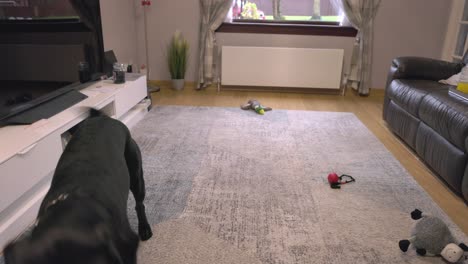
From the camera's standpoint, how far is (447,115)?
212cm

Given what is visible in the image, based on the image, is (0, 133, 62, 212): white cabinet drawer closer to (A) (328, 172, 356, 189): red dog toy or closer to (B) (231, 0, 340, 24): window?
(A) (328, 172, 356, 189): red dog toy

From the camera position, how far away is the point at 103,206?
2.73 feet

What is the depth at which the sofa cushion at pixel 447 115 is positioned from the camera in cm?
197

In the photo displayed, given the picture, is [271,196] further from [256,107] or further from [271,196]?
[256,107]

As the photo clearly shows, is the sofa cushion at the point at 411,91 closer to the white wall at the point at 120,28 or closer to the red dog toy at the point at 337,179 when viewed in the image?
the red dog toy at the point at 337,179

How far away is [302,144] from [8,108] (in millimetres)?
1935

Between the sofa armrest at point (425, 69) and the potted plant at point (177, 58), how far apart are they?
2353 millimetres

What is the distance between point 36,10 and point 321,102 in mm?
2992

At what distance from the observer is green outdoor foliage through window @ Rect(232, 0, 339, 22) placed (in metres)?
4.38

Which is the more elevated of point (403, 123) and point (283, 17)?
point (283, 17)

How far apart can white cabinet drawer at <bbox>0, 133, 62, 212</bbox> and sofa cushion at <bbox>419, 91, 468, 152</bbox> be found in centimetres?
217

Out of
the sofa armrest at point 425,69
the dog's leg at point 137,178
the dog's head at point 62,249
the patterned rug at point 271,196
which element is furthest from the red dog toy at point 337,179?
the dog's head at point 62,249

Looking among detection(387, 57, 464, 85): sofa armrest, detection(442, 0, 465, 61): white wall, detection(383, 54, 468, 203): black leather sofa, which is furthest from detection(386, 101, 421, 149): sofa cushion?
detection(442, 0, 465, 61): white wall

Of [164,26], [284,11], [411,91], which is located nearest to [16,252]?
[411,91]
